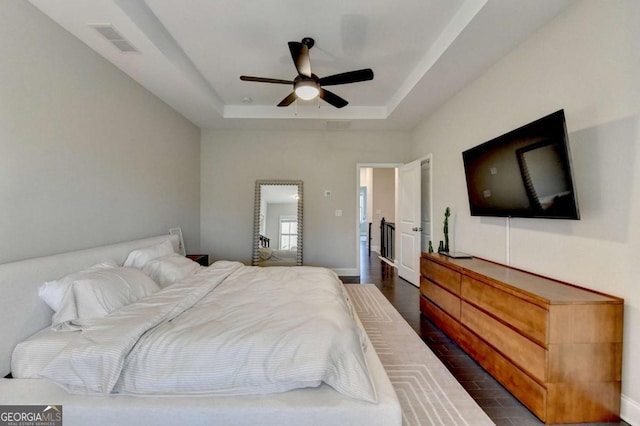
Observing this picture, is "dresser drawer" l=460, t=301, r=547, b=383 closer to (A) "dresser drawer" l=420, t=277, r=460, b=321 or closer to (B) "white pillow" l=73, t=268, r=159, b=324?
(A) "dresser drawer" l=420, t=277, r=460, b=321

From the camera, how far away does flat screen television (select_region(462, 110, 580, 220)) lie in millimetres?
1832

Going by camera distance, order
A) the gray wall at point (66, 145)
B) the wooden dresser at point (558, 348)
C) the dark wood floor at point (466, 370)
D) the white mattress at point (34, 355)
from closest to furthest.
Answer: the white mattress at point (34, 355) → the wooden dresser at point (558, 348) → the dark wood floor at point (466, 370) → the gray wall at point (66, 145)

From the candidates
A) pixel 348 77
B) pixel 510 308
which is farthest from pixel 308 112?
pixel 510 308

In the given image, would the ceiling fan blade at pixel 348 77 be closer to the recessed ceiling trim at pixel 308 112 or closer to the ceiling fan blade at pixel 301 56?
the ceiling fan blade at pixel 301 56

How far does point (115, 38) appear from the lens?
7.66 ft

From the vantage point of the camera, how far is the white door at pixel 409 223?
14.8 feet

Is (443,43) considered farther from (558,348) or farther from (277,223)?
(277,223)

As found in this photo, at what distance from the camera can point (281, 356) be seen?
136 cm

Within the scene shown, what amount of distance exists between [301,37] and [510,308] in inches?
117

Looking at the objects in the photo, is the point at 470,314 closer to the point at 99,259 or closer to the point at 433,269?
the point at 433,269

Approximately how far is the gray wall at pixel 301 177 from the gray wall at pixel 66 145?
58.1 inches

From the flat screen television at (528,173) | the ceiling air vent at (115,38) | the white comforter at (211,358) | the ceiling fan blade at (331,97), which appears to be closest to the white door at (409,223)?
the flat screen television at (528,173)

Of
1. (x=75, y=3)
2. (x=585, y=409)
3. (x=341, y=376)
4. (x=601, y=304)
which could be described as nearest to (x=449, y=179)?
(x=601, y=304)

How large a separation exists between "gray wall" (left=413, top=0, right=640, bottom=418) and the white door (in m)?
1.76
